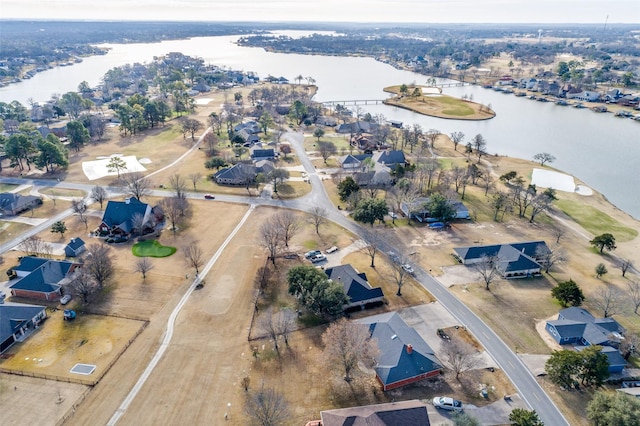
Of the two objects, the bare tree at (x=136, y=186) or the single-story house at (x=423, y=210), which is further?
the bare tree at (x=136, y=186)

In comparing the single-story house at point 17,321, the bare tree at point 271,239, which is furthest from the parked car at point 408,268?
the single-story house at point 17,321

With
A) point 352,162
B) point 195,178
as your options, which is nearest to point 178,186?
point 195,178

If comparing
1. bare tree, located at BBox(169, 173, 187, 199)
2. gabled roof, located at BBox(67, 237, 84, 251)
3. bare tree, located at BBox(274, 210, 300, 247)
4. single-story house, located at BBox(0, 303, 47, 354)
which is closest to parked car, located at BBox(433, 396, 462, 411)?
bare tree, located at BBox(274, 210, 300, 247)

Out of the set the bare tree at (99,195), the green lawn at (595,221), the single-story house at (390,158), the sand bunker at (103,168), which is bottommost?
the green lawn at (595,221)

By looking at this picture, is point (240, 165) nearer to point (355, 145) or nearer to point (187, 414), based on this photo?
point (355, 145)

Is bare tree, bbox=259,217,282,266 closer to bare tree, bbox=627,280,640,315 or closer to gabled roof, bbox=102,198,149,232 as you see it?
gabled roof, bbox=102,198,149,232

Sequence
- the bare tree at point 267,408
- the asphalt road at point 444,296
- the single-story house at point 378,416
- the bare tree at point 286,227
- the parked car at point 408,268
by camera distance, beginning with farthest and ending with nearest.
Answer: the bare tree at point 286,227
the parked car at point 408,268
the asphalt road at point 444,296
the bare tree at point 267,408
the single-story house at point 378,416

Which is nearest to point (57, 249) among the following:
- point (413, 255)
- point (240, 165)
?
point (240, 165)

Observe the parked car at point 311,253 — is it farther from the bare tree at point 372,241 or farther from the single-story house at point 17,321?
the single-story house at point 17,321
